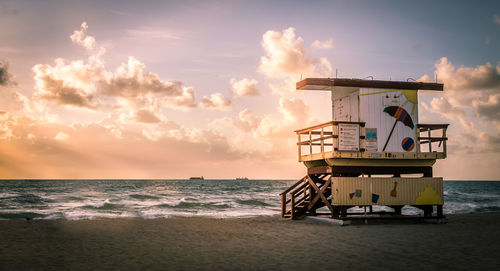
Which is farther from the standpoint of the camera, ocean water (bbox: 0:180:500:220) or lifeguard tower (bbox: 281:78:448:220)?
ocean water (bbox: 0:180:500:220)

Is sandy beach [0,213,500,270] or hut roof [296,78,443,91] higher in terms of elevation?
hut roof [296,78,443,91]

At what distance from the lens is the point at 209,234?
16.1 meters

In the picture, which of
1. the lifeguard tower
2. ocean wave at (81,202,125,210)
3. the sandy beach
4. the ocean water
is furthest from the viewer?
ocean wave at (81,202,125,210)

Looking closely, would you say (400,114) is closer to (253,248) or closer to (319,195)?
(319,195)

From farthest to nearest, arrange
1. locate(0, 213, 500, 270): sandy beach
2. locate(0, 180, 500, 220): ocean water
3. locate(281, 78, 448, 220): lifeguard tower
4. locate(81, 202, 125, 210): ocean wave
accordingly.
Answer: locate(81, 202, 125, 210): ocean wave < locate(0, 180, 500, 220): ocean water < locate(281, 78, 448, 220): lifeguard tower < locate(0, 213, 500, 270): sandy beach

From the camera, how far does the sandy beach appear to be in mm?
10016

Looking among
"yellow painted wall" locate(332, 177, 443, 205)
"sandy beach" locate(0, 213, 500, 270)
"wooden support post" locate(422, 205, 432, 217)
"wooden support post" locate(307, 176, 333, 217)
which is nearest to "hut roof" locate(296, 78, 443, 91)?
"yellow painted wall" locate(332, 177, 443, 205)

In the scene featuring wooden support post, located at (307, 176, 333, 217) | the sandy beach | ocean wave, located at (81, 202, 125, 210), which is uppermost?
wooden support post, located at (307, 176, 333, 217)

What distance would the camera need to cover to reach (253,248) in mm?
12422

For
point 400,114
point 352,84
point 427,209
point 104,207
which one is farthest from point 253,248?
point 104,207

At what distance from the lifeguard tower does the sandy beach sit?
4.97 ft

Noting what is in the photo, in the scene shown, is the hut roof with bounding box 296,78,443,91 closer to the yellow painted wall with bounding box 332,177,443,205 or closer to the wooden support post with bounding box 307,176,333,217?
the yellow painted wall with bounding box 332,177,443,205

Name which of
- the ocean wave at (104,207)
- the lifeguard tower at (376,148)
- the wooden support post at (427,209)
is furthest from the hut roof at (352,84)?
the ocean wave at (104,207)

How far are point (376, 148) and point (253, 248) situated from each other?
876cm
